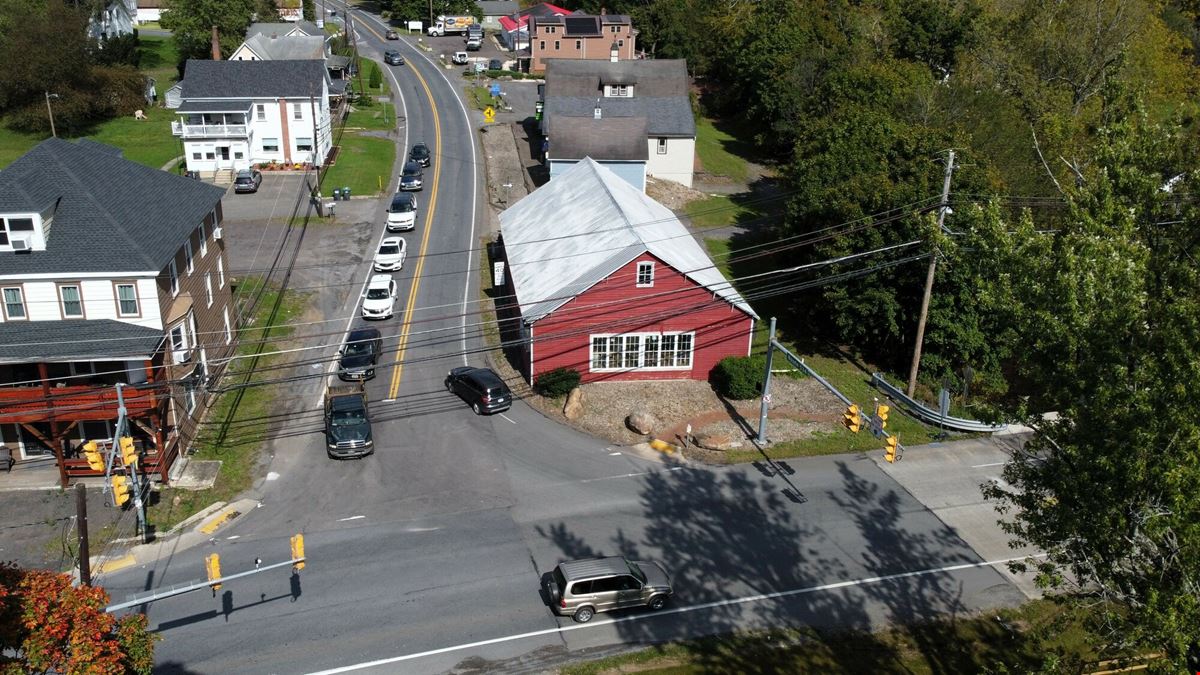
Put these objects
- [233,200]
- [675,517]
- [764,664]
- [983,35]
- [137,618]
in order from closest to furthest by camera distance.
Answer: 1. [137,618]
2. [764,664]
3. [675,517]
4. [233,200]
5. [983,35]

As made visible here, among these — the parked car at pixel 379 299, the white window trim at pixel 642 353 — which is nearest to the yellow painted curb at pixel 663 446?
the white window trim at pixel 642 353

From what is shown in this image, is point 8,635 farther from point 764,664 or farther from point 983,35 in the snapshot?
point 983,35

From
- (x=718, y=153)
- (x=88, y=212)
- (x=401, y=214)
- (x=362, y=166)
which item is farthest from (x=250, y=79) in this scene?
(x=88, y=212)

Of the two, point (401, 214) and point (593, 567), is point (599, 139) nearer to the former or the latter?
point (401, 214)

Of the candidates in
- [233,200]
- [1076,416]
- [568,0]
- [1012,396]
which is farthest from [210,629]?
[568,0]

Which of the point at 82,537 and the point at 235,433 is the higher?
the point at 82,537

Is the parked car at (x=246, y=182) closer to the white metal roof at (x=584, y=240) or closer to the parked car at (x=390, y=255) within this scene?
the parked car at (x=390, y=255)

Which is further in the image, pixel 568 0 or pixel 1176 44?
pixel 568 0

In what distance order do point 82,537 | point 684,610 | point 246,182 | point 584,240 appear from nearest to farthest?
point 82,537 < point 684,610 < point 584,240 < point 246,182
